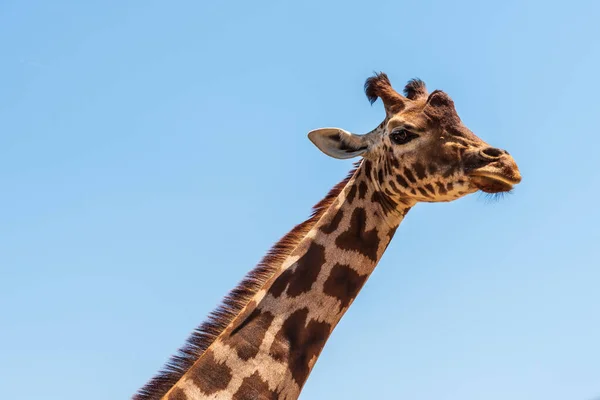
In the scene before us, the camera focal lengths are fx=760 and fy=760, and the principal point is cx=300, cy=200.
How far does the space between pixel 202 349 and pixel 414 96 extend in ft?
12.7

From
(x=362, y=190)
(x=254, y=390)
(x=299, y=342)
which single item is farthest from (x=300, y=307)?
(x=362, y=190)

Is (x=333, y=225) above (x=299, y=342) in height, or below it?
above

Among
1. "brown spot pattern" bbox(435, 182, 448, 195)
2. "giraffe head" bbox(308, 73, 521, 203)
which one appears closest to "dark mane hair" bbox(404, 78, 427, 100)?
"giraffe head" bbox(308, 73, 521, 203)

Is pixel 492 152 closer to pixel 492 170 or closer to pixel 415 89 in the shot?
pixel 492 170

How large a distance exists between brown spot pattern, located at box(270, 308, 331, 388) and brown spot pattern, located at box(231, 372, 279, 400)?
0.90ft

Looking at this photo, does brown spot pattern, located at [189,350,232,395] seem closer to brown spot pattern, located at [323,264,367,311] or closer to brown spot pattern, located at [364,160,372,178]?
brown spot pattern, located at [323,264,367,311]

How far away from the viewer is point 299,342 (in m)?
7.52

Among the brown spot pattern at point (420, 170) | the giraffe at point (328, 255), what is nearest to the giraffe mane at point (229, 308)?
the giraffe at point (328, 255)

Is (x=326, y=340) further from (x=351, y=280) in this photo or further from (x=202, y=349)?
(x=202, y=349)

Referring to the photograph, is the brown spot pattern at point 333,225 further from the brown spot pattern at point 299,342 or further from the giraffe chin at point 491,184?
the giraffe chin at point 491,184

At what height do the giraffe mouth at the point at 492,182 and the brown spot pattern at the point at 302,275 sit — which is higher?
the giraffe mouth at the point at 492,182

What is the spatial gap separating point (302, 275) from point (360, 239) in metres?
0.76

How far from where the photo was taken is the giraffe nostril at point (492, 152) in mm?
7680

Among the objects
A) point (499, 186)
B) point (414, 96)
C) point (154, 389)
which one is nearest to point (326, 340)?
point (154, 389)
